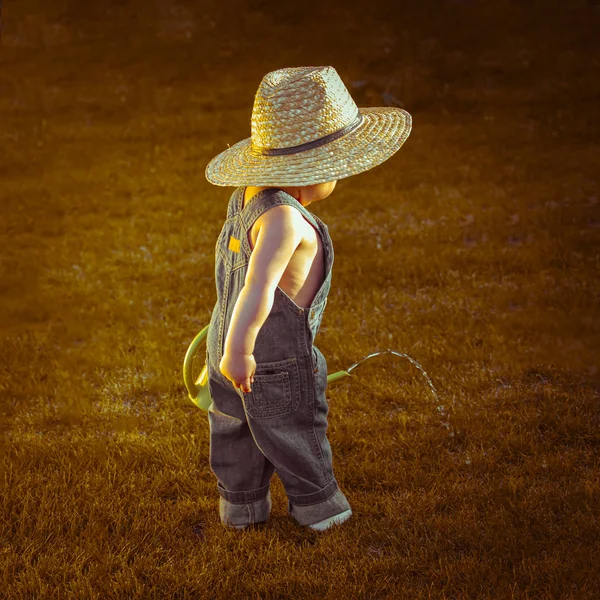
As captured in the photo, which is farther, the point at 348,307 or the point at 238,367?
the point at 348,307

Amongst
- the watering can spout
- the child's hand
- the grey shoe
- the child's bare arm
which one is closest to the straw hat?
the child's bare arm

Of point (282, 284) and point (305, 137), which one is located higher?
point (305, 137)

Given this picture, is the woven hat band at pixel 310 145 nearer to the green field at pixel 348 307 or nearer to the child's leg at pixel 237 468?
the child's leg at pixel 237 468

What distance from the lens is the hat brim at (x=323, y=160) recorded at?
2.37 metres

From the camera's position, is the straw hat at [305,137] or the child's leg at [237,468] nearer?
the straw hat at [305,137]

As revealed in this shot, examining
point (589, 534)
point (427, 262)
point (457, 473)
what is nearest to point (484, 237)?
point (427, 262)

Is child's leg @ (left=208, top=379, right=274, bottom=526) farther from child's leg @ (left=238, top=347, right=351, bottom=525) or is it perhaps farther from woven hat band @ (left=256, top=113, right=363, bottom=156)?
woven hat band @ (left=256, top=113, right=363, bottom=156)

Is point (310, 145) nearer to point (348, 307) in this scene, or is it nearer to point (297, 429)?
point (297, 429)

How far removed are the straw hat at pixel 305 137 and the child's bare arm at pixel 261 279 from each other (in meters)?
0.14

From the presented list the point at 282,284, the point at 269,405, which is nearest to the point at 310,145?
the point at 282,284

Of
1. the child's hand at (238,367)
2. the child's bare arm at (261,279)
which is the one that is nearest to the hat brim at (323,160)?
the child's bare arm at (261,279)

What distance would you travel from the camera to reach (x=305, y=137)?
2.45 meters

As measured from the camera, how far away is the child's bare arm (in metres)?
2.36

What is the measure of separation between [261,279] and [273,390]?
39cm
